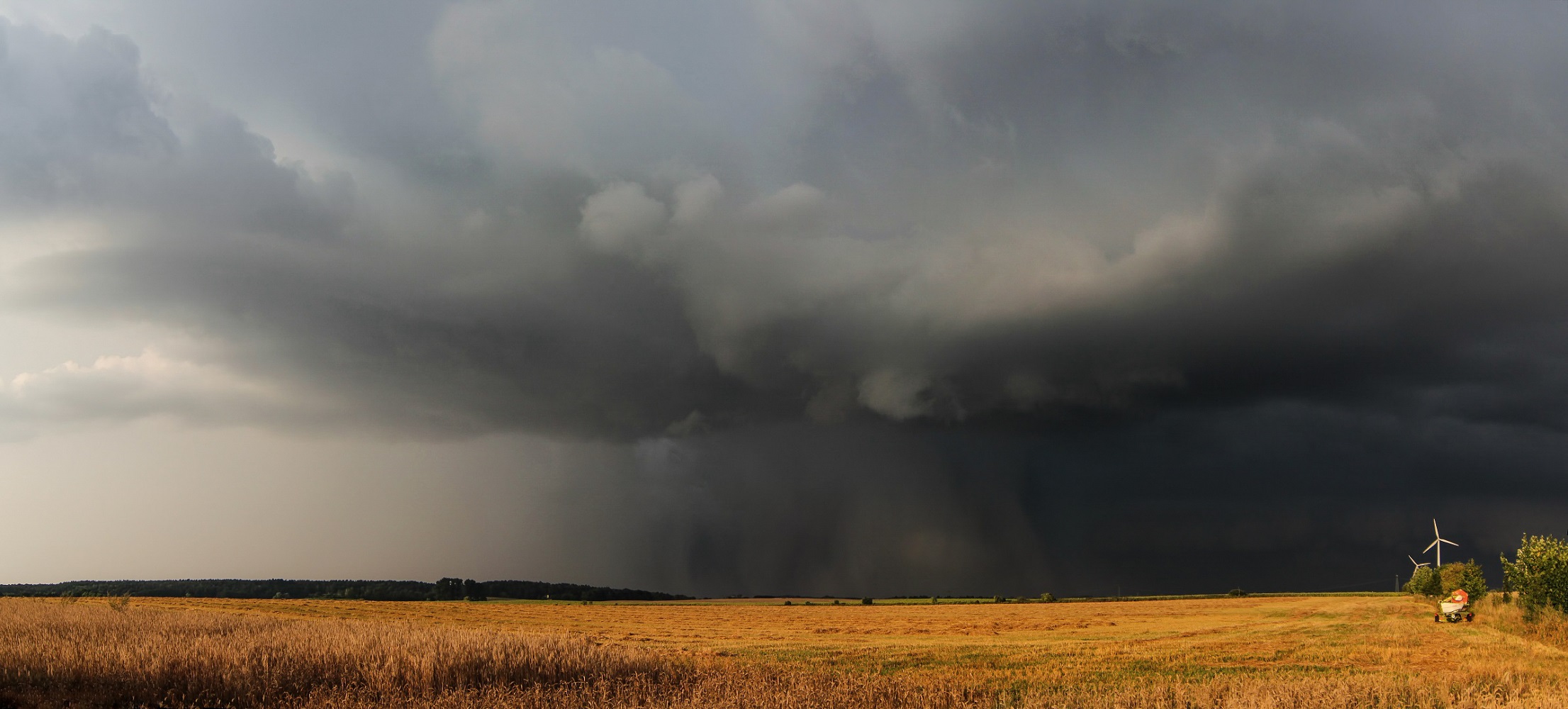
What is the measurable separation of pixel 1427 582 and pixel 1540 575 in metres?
63.2

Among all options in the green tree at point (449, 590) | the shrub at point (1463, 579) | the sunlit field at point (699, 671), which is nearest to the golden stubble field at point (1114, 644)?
the sunlit field at point (699, 671)

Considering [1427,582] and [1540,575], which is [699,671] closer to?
[1540,575]

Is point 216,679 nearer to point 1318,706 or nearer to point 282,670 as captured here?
point 282,670

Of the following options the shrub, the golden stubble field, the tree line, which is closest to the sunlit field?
the golden stubble field

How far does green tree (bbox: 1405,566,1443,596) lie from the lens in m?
97.4

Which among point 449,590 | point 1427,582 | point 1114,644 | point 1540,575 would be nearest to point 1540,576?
point 1540,575

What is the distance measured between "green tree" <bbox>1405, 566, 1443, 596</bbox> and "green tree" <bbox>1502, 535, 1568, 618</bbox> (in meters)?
45.9

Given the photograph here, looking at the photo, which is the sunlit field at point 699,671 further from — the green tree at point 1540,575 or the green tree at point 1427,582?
the green tree at point 1427,582

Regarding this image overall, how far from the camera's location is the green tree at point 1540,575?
5184cm

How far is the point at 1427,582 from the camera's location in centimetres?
10494

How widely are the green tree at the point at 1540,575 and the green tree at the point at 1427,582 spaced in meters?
45.9

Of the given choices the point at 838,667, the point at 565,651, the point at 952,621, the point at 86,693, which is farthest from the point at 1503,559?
the point at 86,693

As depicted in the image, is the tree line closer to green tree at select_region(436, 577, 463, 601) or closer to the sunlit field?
the sunlit field

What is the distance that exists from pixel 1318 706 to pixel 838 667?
53.0ft
